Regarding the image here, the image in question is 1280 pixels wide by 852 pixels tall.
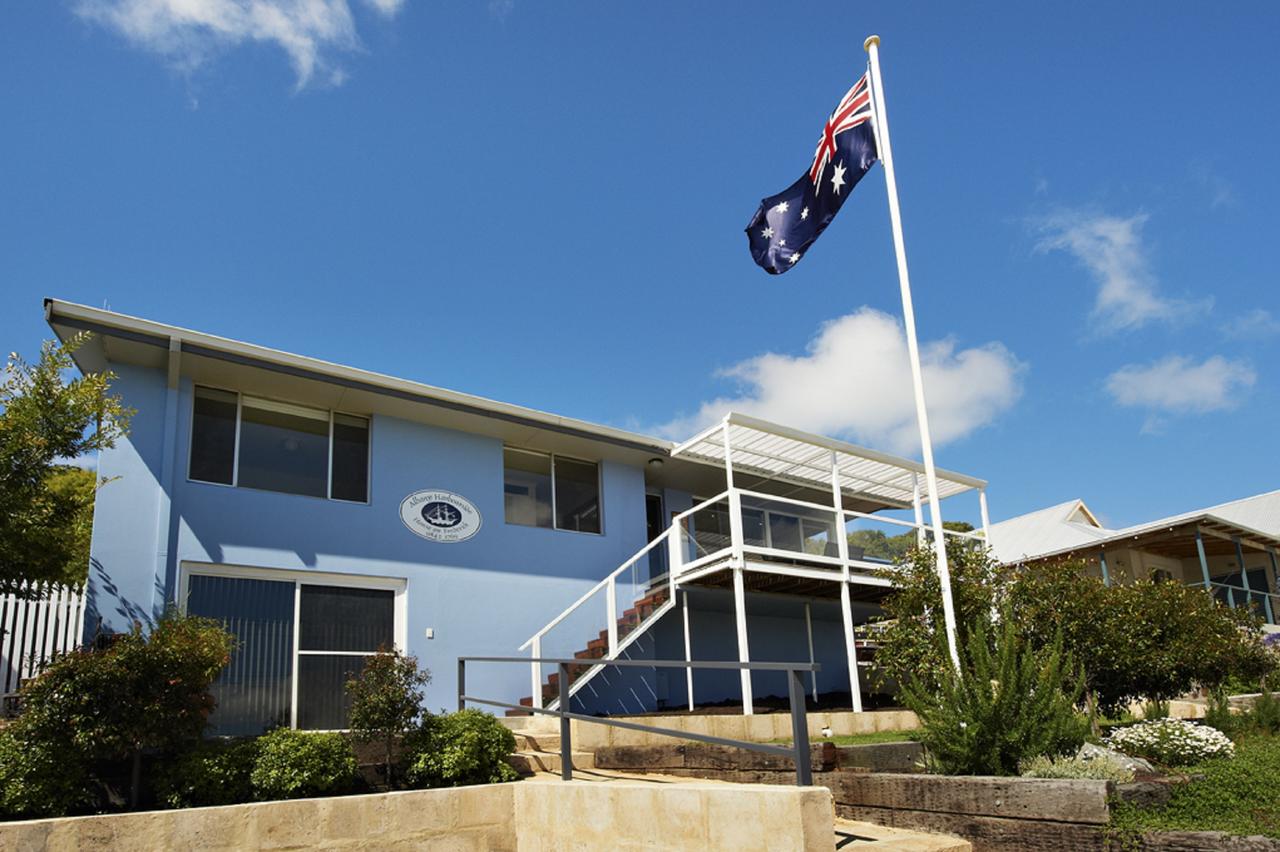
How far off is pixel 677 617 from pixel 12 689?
9669 millimetres

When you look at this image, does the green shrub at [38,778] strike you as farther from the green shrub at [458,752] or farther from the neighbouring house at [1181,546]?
the neighbouring house at [1181,546]

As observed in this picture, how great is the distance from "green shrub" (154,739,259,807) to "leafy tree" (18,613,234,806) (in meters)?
0.21

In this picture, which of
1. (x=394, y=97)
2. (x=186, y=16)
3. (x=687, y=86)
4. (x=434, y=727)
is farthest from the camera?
(x=687, y=86)

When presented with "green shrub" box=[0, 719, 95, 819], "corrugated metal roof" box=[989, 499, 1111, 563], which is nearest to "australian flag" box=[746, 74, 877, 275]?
"green shrub" box=[0, 719, 95, 819]

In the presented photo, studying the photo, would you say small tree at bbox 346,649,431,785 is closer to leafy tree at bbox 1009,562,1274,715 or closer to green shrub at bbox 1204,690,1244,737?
leafy tree at bbox 1009,562,1274,715

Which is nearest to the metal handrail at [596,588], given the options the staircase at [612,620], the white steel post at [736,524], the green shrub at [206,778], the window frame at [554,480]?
the staircase at [612,620]

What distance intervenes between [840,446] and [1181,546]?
1622cm

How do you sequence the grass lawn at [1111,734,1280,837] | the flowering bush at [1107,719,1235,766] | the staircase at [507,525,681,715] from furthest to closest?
1. the staircase at [507,525,681,715]
2. the flowering bush at [1107,719,1235,766]
3. the grass lawn at [1111,734,1280,837]

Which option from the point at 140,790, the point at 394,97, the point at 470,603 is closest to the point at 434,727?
the point at 140,790

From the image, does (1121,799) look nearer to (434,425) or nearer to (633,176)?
(434,425)

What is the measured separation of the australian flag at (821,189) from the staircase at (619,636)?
18.7 ft

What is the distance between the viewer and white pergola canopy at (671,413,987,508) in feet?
48.9

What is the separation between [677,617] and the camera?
16094 millimetres

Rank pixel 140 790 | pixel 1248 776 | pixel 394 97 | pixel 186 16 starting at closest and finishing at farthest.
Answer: pixel 1248 776 < pixel 140 790 < pixel 186 16 < pixel 394 97
